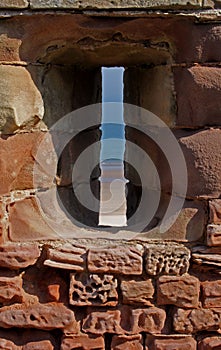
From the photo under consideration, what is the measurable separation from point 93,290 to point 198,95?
79cm

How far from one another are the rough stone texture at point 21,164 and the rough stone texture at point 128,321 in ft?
1.75

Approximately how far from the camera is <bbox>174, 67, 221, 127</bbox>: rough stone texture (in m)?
1.91

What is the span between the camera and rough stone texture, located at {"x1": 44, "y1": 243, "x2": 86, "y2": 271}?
194cm

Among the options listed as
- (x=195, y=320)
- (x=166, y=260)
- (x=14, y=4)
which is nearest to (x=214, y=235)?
(x=166, y=260)

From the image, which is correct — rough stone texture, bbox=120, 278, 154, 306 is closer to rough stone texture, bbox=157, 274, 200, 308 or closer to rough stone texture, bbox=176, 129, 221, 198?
rough stone texture, bbox=157, 274, 200, 308

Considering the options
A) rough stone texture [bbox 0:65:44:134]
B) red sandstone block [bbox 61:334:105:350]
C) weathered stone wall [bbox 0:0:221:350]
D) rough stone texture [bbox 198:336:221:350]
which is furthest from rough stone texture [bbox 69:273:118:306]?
rough stone texture [bbox 0:65:44:134]

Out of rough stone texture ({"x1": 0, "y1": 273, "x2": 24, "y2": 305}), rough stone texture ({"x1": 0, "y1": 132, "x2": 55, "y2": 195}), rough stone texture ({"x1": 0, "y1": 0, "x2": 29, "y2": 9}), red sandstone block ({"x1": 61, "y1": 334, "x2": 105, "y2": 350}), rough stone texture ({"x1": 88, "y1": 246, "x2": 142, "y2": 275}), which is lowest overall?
red sandstone block ({"x1": 61, "y1": 334, "x2": 105, "y2": 350})

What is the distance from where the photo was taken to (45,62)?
2025mm

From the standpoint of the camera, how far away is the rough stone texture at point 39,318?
1.96 meters

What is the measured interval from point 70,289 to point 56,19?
950 millimetres

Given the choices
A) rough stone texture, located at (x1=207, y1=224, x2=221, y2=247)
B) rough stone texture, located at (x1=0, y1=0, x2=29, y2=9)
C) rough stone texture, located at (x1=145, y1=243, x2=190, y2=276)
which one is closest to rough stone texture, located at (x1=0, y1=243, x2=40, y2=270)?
rough stone texture, located at (x1=145, y1=243, x2=190, y2=276)

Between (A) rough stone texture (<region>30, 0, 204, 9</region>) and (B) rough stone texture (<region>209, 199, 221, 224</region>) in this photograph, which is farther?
(B) rough stone texture (<region>209, 199, 221, 224</region>)

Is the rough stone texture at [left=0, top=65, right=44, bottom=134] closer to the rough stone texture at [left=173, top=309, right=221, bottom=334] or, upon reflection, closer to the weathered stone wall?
the weathered stone wall

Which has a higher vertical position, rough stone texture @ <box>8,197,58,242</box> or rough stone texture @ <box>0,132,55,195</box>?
rough stone texture @ <box>0,132,55,195</box>
